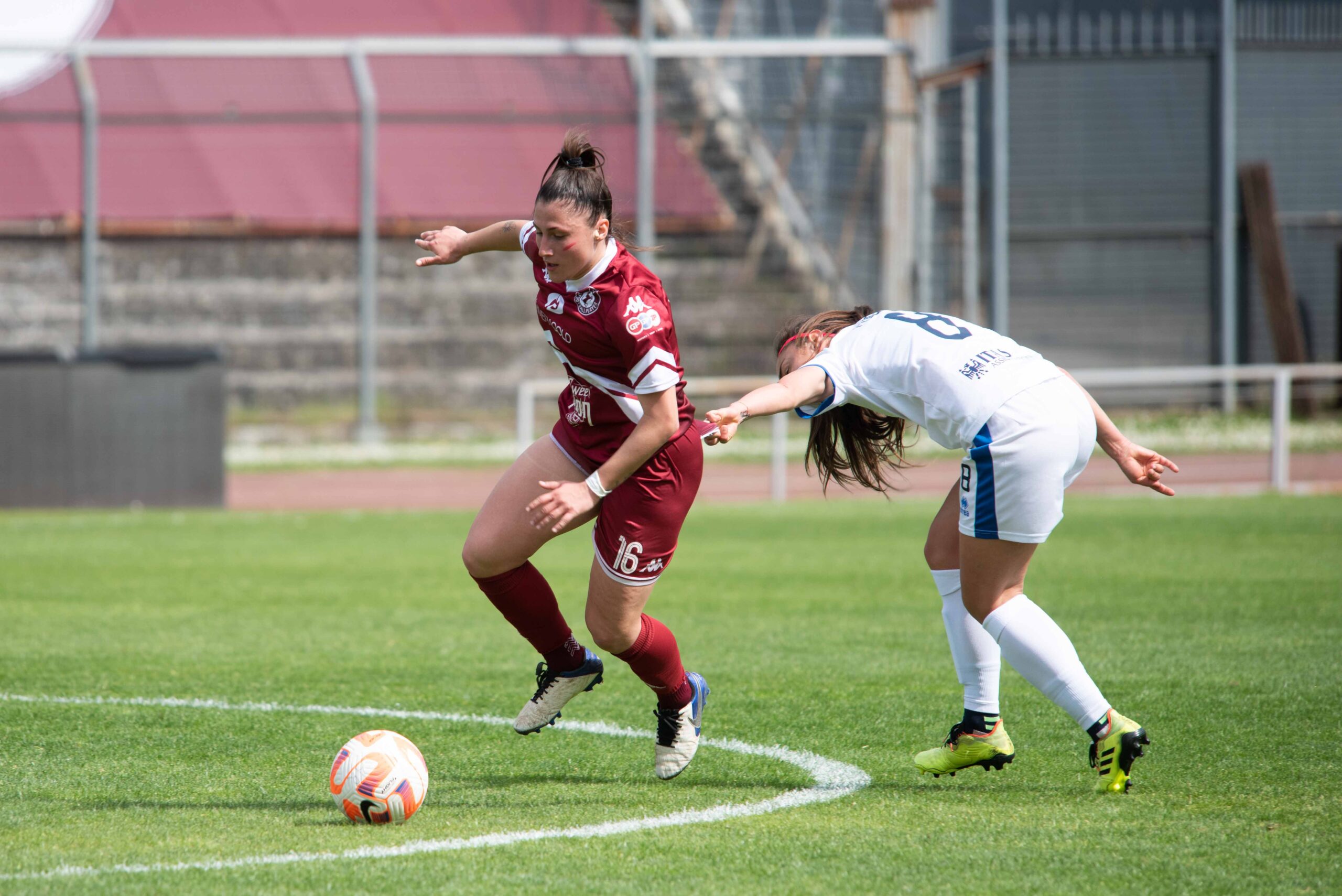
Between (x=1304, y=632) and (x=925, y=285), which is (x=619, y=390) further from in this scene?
(x=925, y=285)

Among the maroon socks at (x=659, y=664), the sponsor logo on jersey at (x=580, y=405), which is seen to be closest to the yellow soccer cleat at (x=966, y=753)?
the maroon socks at (x=659, y=664)

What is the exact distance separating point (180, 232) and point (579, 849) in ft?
61.1

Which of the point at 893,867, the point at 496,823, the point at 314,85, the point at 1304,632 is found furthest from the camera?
the point at 314,85

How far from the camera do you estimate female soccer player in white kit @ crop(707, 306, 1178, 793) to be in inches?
169

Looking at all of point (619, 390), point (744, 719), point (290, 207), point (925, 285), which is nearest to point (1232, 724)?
point (744, 719)

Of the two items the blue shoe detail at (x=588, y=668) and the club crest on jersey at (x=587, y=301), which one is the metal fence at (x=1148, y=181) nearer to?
the blue shoe detail at (x=588, y=668)

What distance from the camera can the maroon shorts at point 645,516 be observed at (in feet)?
15.4

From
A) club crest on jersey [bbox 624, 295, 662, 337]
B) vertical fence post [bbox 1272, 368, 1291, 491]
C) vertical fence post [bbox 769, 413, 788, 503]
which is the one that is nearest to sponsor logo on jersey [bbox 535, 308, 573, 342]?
club crest on jersey [bbox 624, 295, 662, 337]

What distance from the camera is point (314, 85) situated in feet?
65.8

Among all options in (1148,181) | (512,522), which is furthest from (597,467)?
(1148,181)

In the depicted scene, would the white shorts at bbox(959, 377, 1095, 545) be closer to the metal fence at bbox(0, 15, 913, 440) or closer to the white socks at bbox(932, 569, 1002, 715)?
the white socks at bbox(932, 569, 1002, 715)

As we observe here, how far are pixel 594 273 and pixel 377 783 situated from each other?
1666mm

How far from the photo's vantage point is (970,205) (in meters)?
21.0

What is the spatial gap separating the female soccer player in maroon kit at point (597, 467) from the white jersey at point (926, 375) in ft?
1.73
